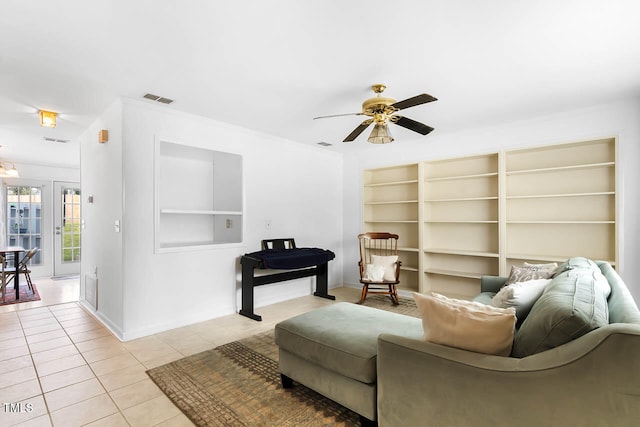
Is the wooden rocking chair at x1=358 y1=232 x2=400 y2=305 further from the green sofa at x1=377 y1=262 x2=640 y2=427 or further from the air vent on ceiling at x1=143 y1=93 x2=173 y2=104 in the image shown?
the air vent on ceiling at x1=143 y1=93 x2=173 y2=104

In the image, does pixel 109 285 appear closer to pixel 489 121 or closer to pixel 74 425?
pixel 74 425

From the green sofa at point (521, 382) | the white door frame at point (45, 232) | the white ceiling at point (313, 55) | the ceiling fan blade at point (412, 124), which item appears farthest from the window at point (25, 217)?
the green sofa at point (521, 382)

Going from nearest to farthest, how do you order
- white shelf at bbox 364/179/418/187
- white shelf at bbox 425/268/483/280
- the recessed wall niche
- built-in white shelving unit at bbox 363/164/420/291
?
1. the recessed wall niche
2. white shelf at bbox 425/268/483/280
3. white shelf at bbox 364/179/418/187
4. built-in white shelving unit at bbox 363/164/420/291

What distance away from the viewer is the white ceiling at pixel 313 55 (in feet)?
6.05

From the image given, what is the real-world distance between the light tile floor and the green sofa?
1.30m

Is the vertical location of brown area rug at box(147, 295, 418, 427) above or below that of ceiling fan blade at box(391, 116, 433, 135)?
below

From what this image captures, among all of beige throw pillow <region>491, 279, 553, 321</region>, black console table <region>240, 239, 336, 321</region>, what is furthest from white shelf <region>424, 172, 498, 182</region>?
beige throw pillow <region>491, 279, 553, 321</region>

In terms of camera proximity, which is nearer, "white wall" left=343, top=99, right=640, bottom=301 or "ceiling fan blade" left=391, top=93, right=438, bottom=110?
"ceiling fan blade" left=391, top=93, right=438, bottom=110

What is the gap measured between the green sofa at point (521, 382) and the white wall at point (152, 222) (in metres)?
2.65

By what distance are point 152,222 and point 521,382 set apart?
331 centimetres

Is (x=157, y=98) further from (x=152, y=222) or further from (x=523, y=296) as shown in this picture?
(x=523, y=296)

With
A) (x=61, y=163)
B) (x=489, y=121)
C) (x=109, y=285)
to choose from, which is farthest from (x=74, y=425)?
(x=61, y=163)

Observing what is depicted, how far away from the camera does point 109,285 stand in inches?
135

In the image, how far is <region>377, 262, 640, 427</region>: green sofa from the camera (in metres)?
1.05
